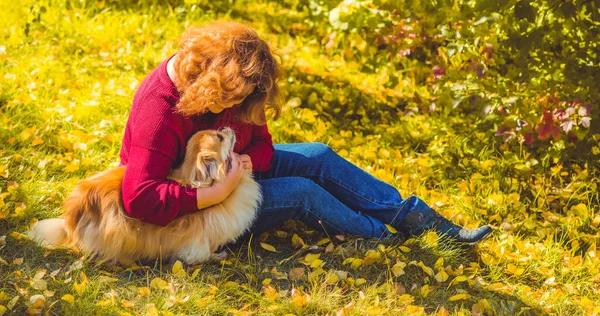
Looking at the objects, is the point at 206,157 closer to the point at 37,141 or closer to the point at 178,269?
the point at 178,269

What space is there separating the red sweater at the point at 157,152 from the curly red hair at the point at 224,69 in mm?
65

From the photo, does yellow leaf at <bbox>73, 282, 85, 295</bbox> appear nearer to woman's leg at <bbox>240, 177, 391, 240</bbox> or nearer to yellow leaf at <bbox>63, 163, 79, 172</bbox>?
woman's leg at <bbox>240, 177, 391, 240</bbox>

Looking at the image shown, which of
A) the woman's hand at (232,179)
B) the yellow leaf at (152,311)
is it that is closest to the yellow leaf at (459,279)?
the woman's hand at (232,179)

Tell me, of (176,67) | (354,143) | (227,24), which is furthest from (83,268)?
(354,143)

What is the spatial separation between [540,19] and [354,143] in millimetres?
1291

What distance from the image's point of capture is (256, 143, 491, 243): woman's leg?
2939 mm

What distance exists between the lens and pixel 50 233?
2.70m

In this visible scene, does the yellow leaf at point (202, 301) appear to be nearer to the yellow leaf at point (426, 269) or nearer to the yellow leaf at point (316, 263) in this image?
the yellow leaf at point (316, 263)

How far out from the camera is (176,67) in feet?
8.07

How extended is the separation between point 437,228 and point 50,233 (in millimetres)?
1626

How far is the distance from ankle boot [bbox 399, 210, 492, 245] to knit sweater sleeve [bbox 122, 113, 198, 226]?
1009 millimetres

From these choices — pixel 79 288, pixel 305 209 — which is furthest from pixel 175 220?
pixel 305 209

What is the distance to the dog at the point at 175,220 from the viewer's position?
246cm

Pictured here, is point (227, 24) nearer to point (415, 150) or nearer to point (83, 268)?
point (83, 268)
